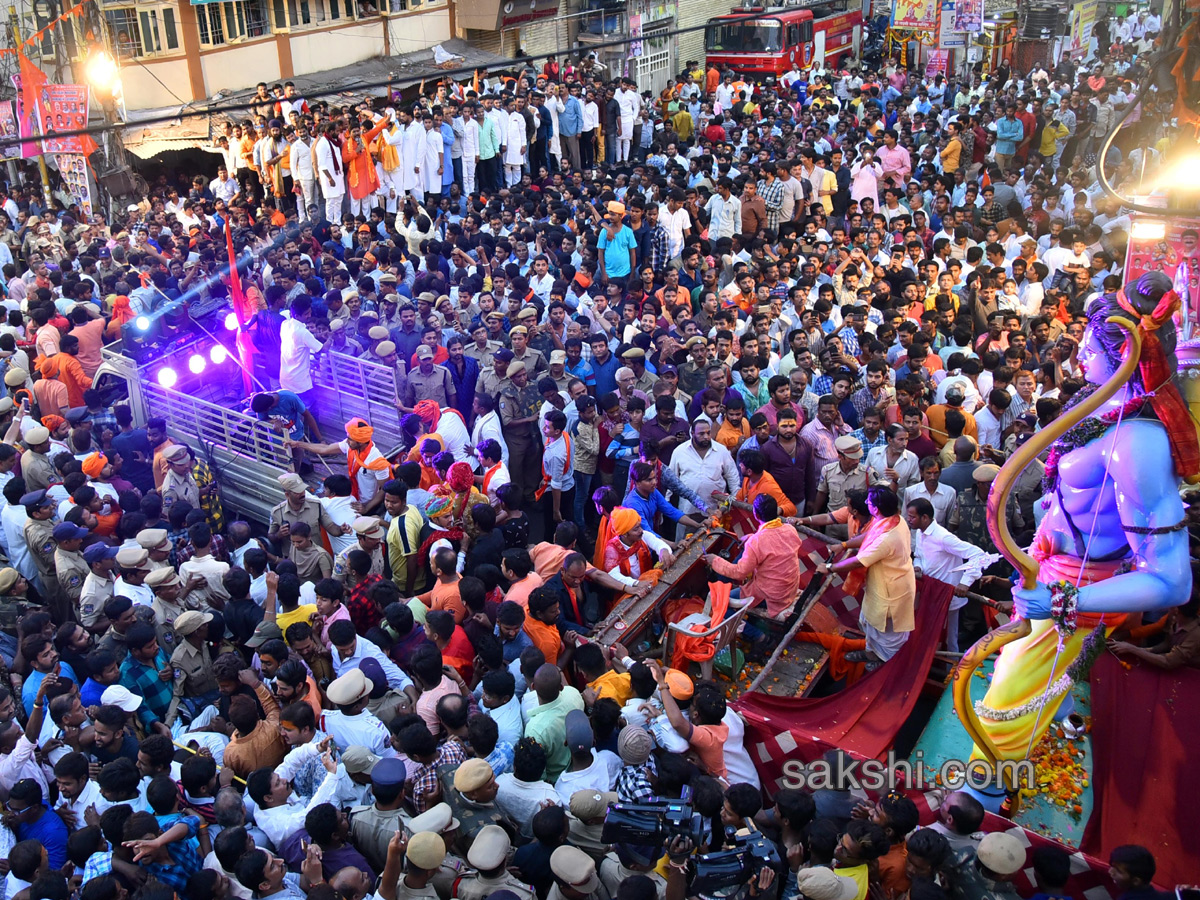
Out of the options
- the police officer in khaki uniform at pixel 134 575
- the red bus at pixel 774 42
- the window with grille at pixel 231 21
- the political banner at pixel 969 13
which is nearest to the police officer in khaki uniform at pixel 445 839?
the police officer in khaki uniform at pixel 134 575

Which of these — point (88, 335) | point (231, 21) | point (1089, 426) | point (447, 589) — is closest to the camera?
point (1089, 426)

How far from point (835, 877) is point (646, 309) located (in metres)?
6.52

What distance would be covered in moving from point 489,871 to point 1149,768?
10.1 ft

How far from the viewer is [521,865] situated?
14.4 ft

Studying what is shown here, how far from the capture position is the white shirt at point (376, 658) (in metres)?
5.56

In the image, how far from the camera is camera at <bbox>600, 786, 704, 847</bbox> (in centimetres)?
436

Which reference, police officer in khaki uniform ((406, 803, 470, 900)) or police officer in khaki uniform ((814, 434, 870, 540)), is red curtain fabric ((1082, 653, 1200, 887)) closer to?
police officer in khaki uniform ((814, 434, 870, 540))

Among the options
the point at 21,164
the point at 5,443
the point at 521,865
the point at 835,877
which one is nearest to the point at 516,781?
the point at 521,865

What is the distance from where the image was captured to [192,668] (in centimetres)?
593

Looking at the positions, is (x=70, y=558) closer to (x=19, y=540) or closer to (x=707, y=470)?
(x=19, y=540)

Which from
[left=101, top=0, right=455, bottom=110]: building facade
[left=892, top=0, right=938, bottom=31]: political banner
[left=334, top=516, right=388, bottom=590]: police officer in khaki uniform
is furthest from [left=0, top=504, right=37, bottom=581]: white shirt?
[left=892, top=0, right=938, bottom=31]: political banner

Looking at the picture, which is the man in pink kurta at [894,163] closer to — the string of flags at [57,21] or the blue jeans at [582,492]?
the blue jeans at [582,492]

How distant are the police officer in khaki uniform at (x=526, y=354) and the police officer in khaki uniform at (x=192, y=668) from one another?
3.47m

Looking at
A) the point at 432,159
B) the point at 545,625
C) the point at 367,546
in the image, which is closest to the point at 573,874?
the point at 545,625
